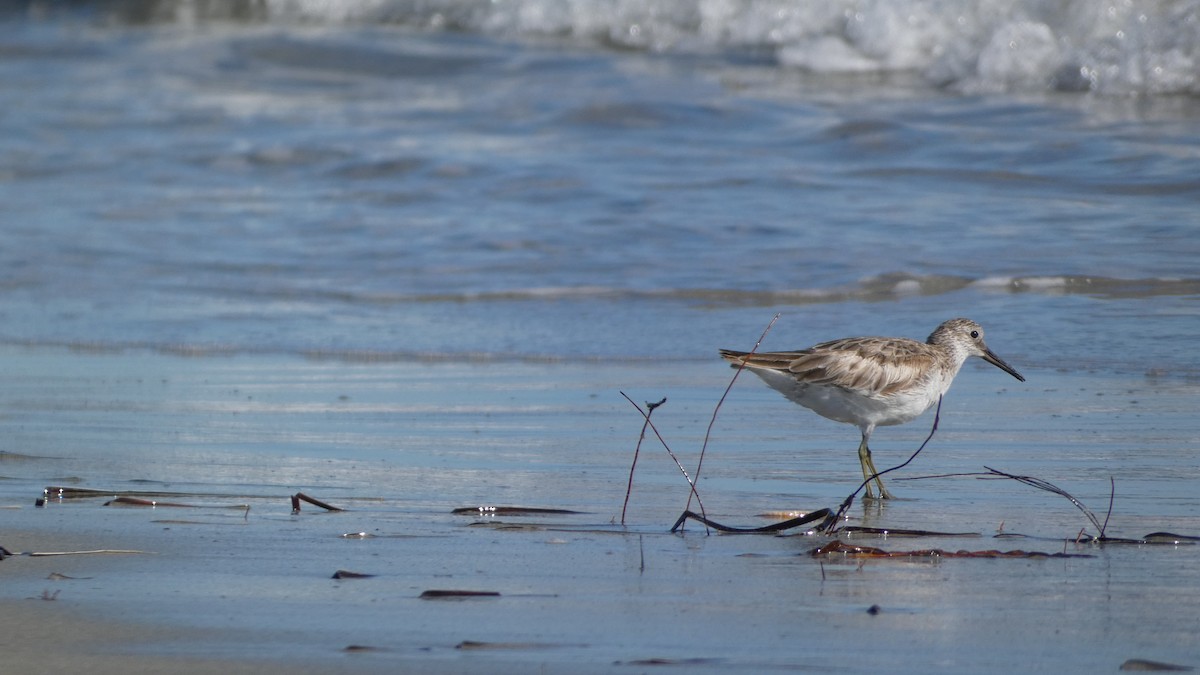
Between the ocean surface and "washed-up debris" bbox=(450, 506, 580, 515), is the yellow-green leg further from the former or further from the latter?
"washed-up debris" bbox=(450, 506, 580, 515)

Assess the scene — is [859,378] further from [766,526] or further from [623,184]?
[623,184]

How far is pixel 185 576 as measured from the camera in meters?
3.41

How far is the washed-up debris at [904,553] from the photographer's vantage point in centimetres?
350

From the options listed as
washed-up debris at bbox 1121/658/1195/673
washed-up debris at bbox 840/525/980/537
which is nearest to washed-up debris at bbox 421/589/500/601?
washed-up debris at bbox 840/525/980/537

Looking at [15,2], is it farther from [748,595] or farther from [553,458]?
[748,595]

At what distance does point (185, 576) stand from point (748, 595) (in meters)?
1.31

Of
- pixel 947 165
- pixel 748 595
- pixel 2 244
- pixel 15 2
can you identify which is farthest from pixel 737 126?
pixel 15 2

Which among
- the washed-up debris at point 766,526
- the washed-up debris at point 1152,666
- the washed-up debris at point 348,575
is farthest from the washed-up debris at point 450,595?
the washed-up debris at point 1152,666

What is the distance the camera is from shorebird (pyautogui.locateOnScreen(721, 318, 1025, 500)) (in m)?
4.89

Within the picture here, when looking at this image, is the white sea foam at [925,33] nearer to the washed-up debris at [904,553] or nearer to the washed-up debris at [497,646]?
the washed-up debris at [904,553]

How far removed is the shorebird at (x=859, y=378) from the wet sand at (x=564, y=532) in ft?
0.57

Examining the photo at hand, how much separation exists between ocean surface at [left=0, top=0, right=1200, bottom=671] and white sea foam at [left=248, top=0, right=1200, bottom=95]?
4 centimetres

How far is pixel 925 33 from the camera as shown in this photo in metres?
14.0

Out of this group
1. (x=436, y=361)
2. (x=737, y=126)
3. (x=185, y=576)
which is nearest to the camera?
(x=185, y=576)
